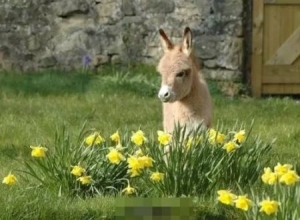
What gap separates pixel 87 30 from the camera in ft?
46.6

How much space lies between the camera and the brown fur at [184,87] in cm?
743

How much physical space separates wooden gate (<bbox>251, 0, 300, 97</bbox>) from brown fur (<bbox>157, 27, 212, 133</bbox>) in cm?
580

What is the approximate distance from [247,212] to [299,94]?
788cm

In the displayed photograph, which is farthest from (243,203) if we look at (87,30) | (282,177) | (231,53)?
(87,30)

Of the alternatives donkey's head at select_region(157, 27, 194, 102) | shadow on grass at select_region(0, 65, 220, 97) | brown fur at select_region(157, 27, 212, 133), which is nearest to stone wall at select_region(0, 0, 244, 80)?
shadow on grass at select_region(0, 65, 220, 97)

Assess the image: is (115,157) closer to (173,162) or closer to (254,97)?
(173,162)

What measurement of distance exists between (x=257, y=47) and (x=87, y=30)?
253 cm

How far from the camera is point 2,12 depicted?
1428 centimetres

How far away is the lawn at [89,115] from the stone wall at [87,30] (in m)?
0.28

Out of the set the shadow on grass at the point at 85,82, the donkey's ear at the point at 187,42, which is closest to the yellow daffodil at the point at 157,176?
the donkey's ear at the point at 187,42

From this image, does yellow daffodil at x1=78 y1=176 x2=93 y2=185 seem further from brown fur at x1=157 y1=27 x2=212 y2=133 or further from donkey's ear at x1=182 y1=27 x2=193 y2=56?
donkey's ear at x1=182 y1=27 x2=193 y2=56

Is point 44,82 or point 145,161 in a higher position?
point 145,161

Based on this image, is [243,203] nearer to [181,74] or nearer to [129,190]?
[129,190]

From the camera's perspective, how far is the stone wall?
541 inches
